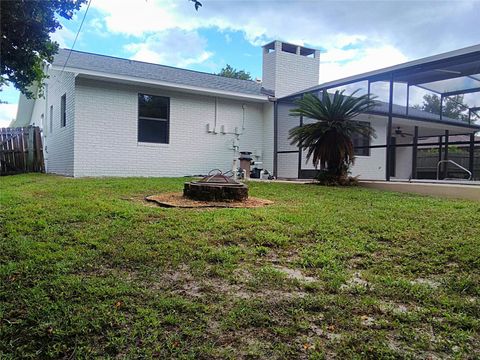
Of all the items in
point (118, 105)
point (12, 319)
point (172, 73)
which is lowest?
point (12, 319)

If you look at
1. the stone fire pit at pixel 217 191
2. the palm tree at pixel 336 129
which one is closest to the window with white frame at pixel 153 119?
the palm tree at pixel 336 129

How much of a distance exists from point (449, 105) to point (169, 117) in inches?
393

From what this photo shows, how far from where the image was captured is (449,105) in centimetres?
1384

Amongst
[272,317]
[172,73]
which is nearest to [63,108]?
[172,73]

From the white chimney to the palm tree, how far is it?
4.37 metres

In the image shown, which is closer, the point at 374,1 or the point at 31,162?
the point at 374,1

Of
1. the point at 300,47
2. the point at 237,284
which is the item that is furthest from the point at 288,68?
the point at 237,284

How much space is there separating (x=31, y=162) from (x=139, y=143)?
543 centimetres

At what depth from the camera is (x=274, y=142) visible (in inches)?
486

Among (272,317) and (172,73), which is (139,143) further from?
(272,317)

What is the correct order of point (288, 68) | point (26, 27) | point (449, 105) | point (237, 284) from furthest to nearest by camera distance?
point (449, 105)
point (288, 68)
point (26, 27)
point (237, 284)

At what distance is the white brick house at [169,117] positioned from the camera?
1019cm

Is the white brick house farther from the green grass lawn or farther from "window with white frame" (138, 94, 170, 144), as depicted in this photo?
the green grass lawn

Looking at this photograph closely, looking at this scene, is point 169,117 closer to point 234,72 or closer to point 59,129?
point 59,129
